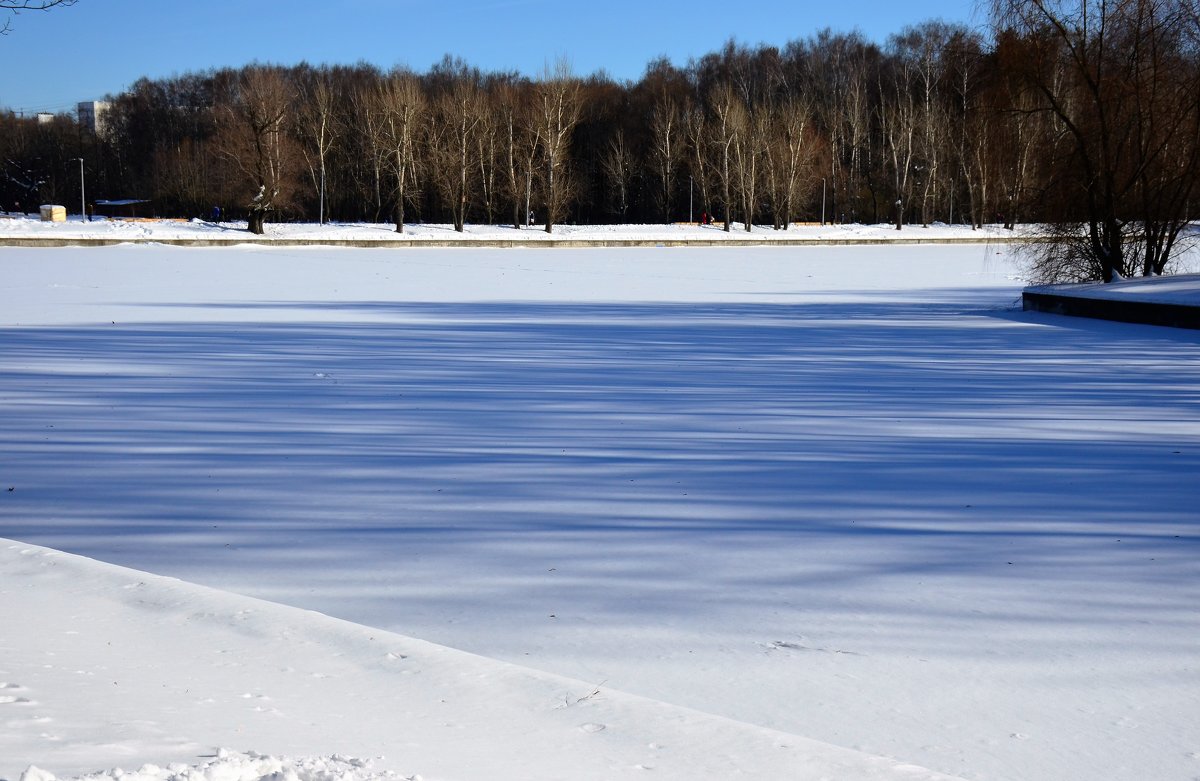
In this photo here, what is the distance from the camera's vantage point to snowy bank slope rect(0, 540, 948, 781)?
2.97 meters

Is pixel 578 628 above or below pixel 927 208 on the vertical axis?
below

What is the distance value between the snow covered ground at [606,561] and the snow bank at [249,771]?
109 millimetres

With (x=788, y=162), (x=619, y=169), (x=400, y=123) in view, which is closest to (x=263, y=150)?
(x=400, y=123)

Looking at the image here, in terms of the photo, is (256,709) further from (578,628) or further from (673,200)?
(673,200)

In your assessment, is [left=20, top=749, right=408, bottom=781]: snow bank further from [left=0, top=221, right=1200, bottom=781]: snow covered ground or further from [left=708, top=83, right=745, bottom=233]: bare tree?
[left=708, top=83, right=745, bottom=233]: bare tree

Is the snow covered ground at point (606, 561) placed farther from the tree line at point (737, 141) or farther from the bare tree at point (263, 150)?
the bare tree at point (263, 150)

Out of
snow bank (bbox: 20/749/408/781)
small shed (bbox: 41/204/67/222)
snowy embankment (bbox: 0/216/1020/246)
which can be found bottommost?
snow bank (bbox: 20/749/408/781)

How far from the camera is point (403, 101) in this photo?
6238cm

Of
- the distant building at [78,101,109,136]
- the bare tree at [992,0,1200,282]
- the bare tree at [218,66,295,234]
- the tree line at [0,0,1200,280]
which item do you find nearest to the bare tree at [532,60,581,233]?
the tree line at [0,0,1200,280]

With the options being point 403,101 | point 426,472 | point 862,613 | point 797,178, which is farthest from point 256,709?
point 797,178

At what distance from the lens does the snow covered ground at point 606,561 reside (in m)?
3.28

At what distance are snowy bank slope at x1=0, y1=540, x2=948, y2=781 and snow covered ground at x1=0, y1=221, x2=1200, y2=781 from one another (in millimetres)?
14

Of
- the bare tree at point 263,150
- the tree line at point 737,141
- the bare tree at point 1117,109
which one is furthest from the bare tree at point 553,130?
the bare tree at point 1117,109

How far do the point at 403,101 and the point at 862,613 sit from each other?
2405 inches
